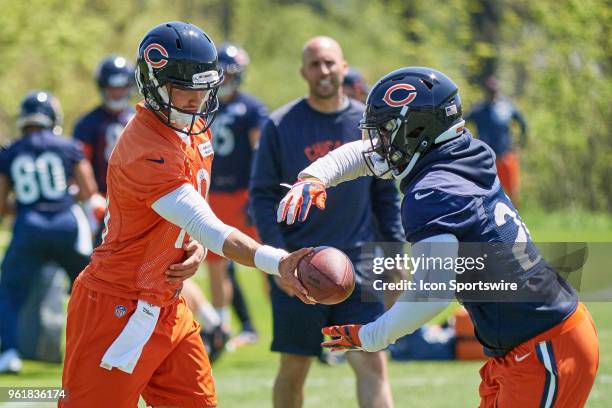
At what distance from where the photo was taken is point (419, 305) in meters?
3.64

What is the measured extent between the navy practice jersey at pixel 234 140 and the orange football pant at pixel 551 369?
566 cm

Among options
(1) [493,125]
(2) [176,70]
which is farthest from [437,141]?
(1) [493,125]

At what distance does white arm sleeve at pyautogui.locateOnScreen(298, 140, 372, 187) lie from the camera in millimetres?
4406

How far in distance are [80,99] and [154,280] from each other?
899 inches

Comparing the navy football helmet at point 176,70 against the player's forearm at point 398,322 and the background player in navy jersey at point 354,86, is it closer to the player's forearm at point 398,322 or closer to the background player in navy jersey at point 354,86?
the player's forearm at point 398,322

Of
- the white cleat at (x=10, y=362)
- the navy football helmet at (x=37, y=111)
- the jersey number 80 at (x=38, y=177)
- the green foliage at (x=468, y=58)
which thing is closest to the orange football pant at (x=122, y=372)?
the white cleat at (x=10, y=362)

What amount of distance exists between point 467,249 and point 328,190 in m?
2.01

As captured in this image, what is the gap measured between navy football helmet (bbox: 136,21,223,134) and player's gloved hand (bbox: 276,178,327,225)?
0.45 metres

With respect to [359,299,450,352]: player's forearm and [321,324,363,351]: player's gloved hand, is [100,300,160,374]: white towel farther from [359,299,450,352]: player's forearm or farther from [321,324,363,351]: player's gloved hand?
[359,299,450,352]: player's forearm

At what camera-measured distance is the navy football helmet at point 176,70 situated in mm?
4246

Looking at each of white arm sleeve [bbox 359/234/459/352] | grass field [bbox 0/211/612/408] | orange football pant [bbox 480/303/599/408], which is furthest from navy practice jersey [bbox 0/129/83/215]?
orange football pant [bbox 480/303/599/408]

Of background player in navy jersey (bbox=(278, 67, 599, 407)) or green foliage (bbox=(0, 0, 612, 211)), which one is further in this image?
green foliage (bbox=(0, 0, 612, 211))

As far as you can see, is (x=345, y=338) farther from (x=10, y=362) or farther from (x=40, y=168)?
(x=40, y=168)

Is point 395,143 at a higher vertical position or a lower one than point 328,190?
higher
